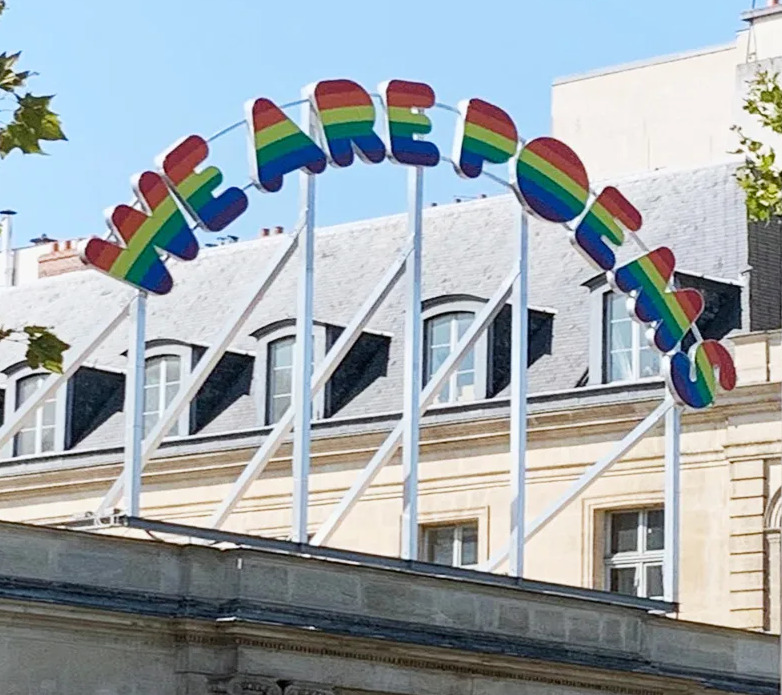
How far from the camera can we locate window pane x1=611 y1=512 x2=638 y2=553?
3434cm

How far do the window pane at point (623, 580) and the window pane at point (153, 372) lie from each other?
7.32 metres

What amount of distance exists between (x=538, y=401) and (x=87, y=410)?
7461mm

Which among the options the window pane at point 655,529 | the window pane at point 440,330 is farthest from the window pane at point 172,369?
the window pane at point 655,529

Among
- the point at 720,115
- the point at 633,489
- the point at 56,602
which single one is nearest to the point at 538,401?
the point at 633,489

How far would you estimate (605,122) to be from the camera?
40750 mm

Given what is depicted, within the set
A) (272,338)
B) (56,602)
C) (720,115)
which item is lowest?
(56,602)

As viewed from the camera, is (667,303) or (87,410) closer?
(667,303)

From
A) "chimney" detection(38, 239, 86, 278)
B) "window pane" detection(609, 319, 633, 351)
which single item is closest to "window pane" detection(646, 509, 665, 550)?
"window pane" detection(609, 319, 633, 351)

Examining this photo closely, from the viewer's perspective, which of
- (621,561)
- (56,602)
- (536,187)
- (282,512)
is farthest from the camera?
(282,512)

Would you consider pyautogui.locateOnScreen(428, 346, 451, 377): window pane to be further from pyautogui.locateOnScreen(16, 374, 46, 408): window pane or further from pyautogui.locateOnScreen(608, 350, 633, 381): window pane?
pyautogui.locateOnScreen(16, 374, 46, 408): window pane

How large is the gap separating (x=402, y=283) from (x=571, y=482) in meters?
4.42

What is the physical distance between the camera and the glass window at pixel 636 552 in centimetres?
3372

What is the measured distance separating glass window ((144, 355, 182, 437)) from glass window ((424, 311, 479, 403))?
3.77m

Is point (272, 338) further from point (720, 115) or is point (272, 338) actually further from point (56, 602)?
point (56, 602)
